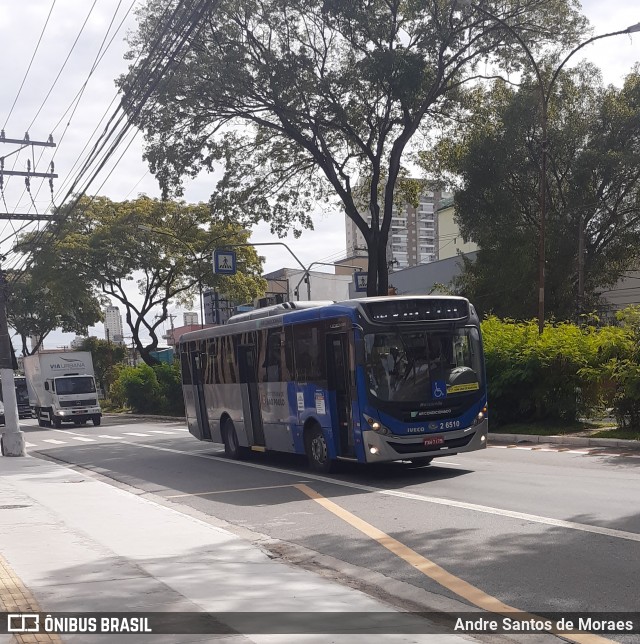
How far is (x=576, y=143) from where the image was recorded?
125 ft

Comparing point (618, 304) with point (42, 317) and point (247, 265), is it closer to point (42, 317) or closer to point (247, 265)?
point (247, 265)

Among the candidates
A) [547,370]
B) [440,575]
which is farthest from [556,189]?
[440,575]

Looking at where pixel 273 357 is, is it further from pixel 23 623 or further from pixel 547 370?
pixel 23 623

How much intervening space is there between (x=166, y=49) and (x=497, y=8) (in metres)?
17.3

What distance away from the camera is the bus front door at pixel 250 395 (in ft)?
62.1

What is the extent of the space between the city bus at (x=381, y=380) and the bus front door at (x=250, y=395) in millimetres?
1252

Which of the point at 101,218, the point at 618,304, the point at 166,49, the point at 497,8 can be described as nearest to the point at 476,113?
the point at 497,8

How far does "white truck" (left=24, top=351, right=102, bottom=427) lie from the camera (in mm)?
45031

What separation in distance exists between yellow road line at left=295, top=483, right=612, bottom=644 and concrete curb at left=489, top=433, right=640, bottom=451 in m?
8.12

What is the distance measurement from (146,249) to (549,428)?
34.0 metres

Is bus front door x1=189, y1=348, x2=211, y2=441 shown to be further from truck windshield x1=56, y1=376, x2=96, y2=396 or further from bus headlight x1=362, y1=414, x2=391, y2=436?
truck windshield x1=56, y1=376, x2=96, y2=396

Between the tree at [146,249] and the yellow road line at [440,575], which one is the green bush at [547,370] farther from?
the tree at [146,249]

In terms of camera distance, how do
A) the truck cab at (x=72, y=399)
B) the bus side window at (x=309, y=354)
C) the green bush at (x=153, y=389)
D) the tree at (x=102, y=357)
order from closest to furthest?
the bus side window at (x=309, y=354) → the truck cab at (x=72, y=399) → the green bush at (x=153, y=389) → the tree at (x=102, y=357)

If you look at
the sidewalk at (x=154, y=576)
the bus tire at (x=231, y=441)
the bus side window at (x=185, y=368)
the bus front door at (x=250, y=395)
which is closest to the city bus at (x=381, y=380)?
the bus front door at (x=250, y=395)
